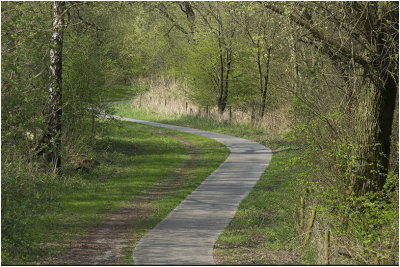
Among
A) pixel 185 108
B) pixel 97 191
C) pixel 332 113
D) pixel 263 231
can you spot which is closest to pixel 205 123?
pixel 185 108

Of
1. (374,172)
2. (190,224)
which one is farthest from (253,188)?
(374,172)

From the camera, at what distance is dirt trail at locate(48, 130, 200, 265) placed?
32.7ft

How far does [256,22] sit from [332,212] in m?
19.5

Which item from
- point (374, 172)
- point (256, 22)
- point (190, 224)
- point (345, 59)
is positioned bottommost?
point (190, 224)

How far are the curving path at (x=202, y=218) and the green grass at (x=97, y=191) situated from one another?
17.1 inches

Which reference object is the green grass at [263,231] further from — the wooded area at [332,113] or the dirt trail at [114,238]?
the dirt trail at [114,238]

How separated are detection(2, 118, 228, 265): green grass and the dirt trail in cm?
23

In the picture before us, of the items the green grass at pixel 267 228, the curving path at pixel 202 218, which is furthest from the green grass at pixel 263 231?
the curving path at pixel 202 218

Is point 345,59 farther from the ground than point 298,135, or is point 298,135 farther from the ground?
point 345,59

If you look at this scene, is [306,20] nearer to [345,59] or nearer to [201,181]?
[345,59]

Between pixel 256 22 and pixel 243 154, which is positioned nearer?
pixel 243 154

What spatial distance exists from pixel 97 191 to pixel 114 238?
4457 millimetres

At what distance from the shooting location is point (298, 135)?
11484mm

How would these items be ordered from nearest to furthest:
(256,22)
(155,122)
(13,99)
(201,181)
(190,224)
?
(13,99), (190,224), (201,181), (256,22), (155,122)
